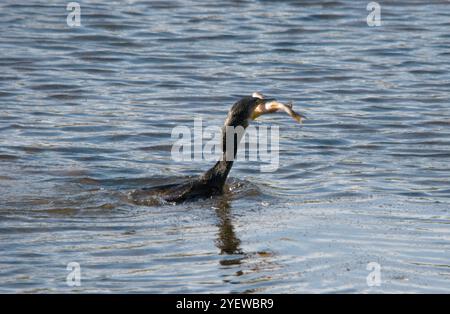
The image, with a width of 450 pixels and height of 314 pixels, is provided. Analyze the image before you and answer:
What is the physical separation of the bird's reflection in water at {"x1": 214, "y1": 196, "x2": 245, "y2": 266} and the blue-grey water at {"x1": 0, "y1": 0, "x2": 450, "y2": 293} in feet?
0.08

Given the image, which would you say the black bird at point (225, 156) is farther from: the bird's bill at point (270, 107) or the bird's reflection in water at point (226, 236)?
the bird's reflection in water at point (226, 236)

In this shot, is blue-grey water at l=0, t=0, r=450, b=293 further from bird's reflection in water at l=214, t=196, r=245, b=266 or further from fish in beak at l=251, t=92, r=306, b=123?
fish in beak at l=251, t=92, r=306, b=123

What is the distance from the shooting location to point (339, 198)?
29.2 ft

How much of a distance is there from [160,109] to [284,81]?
2.07 metres

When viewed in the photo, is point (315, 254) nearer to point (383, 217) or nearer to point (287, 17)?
point (383, 217)

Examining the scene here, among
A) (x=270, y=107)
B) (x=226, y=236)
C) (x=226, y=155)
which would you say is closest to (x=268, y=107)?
(x=270, y=107)

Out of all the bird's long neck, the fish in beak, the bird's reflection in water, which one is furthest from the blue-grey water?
the fish in beak

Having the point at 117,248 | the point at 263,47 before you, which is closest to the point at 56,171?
the point at 117,248

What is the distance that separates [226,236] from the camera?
7852 mm

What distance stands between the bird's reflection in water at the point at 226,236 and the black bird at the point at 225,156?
16 cm

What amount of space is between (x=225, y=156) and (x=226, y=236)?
45.5 inches

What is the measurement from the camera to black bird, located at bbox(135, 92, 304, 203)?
8.58m

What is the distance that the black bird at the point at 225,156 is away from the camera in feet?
28.1

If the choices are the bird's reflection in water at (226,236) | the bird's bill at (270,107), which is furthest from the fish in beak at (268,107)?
the bird's reflection in water at (226,236)
